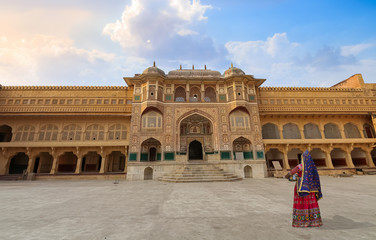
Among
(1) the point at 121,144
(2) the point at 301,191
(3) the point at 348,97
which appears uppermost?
(3) the point at 348,97

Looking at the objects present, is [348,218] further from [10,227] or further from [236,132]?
[236,132]

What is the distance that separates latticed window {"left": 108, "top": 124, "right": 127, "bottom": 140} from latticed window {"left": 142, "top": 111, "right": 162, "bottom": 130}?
Result: 3.12 m

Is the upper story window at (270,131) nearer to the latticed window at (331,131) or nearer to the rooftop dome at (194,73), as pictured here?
the latticed window at (331,131)

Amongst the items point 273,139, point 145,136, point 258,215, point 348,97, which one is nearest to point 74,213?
point 258,215

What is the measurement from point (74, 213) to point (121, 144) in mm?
11680

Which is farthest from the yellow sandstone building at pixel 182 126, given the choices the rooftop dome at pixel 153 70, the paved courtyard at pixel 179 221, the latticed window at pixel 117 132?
the paved courtyard at pixel 179 221

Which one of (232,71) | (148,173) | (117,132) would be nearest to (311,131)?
(232,71)

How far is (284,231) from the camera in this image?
3488 mm

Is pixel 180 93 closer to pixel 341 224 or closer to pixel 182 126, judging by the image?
pixel 182 126

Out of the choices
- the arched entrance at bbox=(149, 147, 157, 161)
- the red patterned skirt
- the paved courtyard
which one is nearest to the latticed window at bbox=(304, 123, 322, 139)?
the paved courtyard

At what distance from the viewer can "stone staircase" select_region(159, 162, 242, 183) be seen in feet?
42.1

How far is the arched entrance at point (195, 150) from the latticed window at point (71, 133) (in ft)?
39.7

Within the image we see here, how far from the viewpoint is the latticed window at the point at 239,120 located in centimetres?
1670

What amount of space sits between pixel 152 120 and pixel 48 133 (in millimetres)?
11069
